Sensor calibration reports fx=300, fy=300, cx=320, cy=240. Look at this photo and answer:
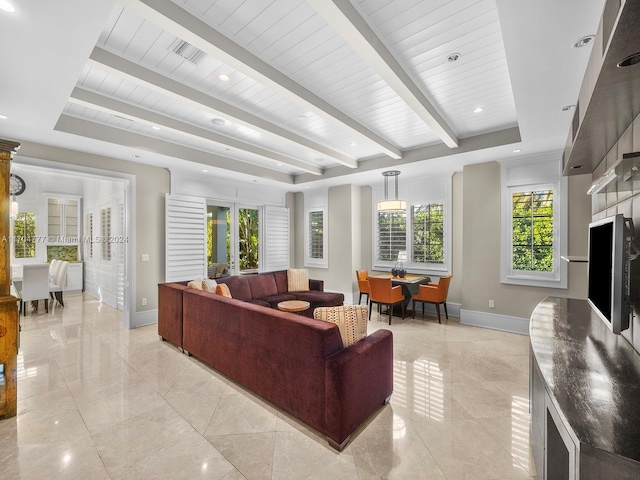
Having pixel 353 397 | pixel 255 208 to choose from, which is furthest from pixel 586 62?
pixel 255 208

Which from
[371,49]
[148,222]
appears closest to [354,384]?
[371,49]

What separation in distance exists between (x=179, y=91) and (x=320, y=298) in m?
3.48

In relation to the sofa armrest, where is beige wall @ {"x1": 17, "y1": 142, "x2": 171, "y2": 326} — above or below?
above

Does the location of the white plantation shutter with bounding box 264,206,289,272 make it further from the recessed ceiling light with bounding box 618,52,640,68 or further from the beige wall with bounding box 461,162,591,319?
the recessed ceiling light with bounding box 618,52,640,68

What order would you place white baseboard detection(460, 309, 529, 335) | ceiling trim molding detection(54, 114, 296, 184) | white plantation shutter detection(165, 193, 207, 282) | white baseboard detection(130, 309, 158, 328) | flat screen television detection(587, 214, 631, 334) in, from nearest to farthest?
flat screen television detection(587, 214, 631, 334) < ceiling trim molding detection(54, 114, 296, 184) < white baseboard detection(460, 309, 529, 335) < white baseboard detection(130, 309, 158, 328) < white plantation shutter detection(165, 193, 207, 282)

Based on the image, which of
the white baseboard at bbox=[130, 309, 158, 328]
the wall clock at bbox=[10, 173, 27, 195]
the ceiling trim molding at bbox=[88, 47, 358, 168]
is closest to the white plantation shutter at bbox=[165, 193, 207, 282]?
the white baseboard at bbox=[130, 309, 158, 328]

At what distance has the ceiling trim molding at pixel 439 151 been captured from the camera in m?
3.87

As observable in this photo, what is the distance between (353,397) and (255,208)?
17.1ft

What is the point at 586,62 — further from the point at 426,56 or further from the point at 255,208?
the point at 255,208

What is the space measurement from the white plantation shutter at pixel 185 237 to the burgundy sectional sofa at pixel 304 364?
8.01 feet

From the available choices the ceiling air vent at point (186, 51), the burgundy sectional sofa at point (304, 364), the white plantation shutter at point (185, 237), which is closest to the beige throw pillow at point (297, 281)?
the white plantation shutter at point (185, 237)

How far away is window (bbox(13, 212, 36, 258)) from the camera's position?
6812 mm

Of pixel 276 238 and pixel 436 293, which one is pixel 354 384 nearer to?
Answer: pixel 436 293

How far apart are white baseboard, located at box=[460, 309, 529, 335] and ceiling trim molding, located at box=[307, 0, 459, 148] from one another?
10.5ft
